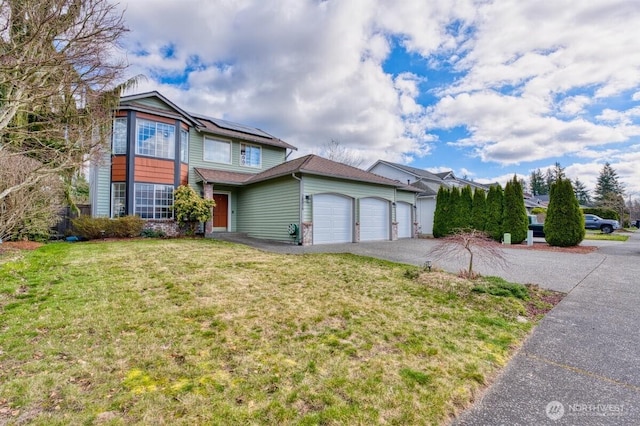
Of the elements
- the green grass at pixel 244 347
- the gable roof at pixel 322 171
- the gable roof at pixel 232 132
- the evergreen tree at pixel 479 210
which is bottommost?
the green grass at pixel 244 347

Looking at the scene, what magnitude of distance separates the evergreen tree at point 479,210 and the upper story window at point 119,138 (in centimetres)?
1814

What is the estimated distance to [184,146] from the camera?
14.8 metres

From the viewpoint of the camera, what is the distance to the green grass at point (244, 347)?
6.95ft

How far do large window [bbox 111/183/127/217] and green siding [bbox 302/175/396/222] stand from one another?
8264 mm

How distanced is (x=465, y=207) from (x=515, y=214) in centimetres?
267

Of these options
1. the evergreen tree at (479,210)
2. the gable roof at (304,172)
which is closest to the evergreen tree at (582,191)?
the evergreen tree at (479,210)

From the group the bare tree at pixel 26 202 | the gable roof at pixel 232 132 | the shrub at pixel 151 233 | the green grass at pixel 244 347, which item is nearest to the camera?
the green grass at pixel 244 347

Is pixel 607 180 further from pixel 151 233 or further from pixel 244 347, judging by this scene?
pixel 244 347

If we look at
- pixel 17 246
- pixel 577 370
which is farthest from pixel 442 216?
pixel 17 246

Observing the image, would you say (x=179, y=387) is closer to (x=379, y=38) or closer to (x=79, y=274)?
(x=79, y=274)

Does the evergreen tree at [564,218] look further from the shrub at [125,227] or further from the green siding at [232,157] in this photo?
the shrub at [125,227]

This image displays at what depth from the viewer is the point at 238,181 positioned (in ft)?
Result: 50.2

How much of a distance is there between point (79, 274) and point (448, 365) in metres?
6.95

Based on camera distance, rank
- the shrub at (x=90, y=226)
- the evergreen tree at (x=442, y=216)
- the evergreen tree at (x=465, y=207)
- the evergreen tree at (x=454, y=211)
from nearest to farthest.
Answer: the shrub at (x=90, y=226)
the evergreen tree at (x=465, y=207)
the evergreen tree at (x=454, y=211)
the evergreen tree at (x=442, y=216)
